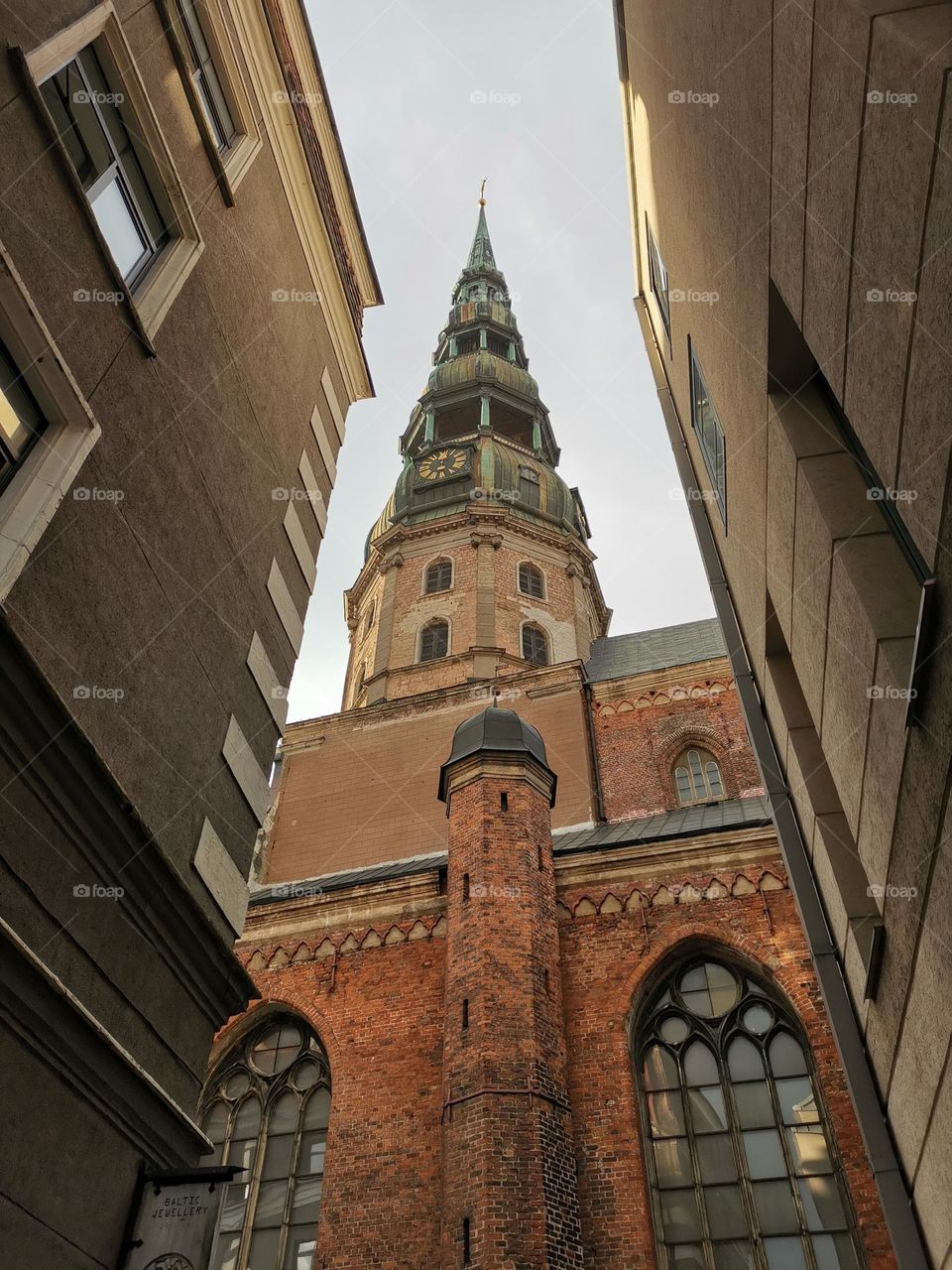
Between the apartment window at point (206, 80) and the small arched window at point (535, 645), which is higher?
the small arched window at point (535, 645)

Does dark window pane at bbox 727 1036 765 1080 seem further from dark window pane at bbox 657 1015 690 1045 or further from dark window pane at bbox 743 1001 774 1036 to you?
dark window pane at bbox 657 1015 690 1045

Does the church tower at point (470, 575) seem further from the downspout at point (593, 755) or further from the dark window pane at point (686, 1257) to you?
the dark window pane at point (686, 1257)

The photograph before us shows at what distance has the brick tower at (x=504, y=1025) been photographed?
9805 millimetres

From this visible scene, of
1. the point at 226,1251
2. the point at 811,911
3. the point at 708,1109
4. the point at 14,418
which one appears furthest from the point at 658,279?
the point at 226,1251

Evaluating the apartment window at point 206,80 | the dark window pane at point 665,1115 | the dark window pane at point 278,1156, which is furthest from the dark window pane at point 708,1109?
the apartment window at point 206,80

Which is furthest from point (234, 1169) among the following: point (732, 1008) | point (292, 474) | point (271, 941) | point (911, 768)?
point (271, 941)

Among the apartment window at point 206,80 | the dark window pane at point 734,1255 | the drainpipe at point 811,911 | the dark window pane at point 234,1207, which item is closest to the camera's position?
the drainpipe at point 811,911

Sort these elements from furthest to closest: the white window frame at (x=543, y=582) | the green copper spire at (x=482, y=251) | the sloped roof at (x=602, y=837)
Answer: the green copper spire at (x=482, y=251) < the white window frame at (x=543, y=582) < the sloped roof at (x=602, y=837)

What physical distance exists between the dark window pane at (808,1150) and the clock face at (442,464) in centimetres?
2447

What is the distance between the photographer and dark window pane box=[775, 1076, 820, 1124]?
11.2 m

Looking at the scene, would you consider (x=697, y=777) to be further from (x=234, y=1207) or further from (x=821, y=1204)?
(x=234, y=1207)

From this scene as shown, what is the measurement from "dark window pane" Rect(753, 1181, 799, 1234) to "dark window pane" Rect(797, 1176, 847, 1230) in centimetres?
14

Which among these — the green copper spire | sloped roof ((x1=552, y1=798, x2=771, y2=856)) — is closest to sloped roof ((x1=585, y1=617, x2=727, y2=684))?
sloped roof ((x1=552, y1=798, x2=771, y2=856))

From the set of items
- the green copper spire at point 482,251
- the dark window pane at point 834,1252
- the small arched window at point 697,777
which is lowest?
the dark window pane at point 834,1252
